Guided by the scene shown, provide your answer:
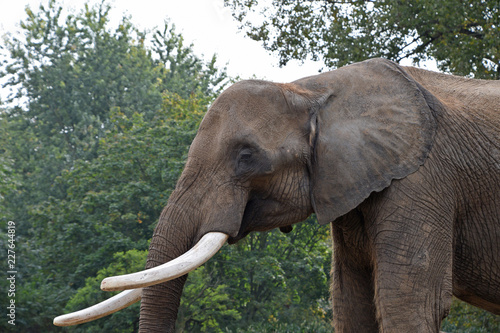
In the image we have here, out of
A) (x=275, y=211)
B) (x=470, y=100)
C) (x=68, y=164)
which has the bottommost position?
(x=275, y=211)

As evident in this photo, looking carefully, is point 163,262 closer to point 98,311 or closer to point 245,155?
point 98,311

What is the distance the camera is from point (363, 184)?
450cm

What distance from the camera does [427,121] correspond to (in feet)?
15.2

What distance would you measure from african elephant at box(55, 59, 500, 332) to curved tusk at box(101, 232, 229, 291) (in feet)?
0.04

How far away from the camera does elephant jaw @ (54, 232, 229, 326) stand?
3799 mm

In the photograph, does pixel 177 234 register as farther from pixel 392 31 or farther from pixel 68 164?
pixel 68 164

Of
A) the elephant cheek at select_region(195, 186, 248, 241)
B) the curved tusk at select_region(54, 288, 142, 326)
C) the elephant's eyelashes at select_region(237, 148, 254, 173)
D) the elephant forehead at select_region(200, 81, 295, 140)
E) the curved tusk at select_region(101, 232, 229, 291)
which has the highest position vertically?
the elephant forehead at select_region(200, 81, 295, 140)

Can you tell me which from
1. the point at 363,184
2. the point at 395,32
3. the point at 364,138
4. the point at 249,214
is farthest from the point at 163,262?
the point at 395,32

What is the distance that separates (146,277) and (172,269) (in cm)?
16

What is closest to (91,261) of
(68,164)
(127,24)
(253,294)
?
(253,294)

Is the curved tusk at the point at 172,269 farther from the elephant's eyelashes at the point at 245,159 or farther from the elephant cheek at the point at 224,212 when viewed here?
the elephant's eyelashes at the point at 245,159

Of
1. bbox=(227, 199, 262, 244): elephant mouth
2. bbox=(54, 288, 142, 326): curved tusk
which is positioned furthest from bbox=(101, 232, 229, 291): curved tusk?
bbox=(54, 288, 142, 326): curved tusk

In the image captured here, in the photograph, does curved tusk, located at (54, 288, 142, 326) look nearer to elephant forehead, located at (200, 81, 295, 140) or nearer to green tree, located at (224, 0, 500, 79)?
elephant forehead, located at (200, 81, 295, 140)

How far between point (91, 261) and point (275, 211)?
13375 millimetres
